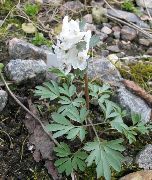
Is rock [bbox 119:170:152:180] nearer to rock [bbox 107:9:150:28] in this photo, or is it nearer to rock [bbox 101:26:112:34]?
rock [bbox 101:26:112:34]

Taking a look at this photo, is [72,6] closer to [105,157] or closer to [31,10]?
[31,10]

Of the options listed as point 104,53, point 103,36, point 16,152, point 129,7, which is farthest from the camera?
point 129,7

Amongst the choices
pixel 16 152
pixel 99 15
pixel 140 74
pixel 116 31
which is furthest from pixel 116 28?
pixel 16 152

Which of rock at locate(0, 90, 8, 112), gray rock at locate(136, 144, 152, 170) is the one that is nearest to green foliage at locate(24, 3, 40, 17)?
rock at locate(0, 90, 8, 112)

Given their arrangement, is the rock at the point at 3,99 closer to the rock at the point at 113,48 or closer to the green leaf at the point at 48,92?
the green leaf at the point at 48,92

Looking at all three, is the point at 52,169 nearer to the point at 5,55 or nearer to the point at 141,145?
the point at 141,145

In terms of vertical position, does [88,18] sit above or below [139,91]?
above
